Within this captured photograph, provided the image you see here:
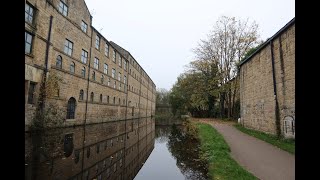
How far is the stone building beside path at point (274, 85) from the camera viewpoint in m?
13.7

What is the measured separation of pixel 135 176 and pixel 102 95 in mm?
21588

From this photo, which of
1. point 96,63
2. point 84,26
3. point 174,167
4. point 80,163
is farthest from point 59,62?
point 174,167

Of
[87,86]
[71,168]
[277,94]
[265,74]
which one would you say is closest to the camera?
[71,168]

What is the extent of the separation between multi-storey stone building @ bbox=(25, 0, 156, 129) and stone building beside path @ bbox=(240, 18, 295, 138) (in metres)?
15.1

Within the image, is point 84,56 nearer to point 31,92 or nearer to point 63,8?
point 63,8

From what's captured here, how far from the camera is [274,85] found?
51.9ft

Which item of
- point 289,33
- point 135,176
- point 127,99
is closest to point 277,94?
point 289,33

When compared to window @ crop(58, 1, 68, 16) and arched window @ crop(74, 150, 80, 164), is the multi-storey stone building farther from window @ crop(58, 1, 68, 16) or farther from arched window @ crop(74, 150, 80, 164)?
arched window @ crop(74, 150, 80, 164)

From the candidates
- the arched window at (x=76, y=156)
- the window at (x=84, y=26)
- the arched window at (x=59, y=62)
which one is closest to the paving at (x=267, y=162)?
the arched window at (x=76, y=156)

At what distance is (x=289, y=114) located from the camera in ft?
45.4

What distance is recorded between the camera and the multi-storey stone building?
15930mm

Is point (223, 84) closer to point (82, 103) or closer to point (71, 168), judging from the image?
point (82, 103)

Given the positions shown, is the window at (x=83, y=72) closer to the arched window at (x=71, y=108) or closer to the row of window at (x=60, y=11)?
the arched window at (x=71, y=108)

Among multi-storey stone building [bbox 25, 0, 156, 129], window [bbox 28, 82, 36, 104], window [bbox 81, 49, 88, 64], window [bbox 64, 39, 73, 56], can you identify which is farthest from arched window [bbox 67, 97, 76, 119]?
window [bbox 28, 82, 36, 104]
